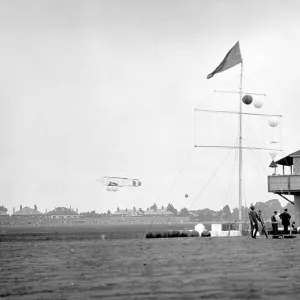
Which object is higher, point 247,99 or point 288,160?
point 247,99

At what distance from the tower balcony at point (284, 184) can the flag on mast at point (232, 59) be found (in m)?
11.5

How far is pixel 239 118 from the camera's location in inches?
2040

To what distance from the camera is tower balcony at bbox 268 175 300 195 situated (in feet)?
181

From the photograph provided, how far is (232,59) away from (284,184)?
40.6 ft

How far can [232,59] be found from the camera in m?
50.6

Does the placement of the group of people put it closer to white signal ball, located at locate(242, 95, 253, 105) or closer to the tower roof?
white signal ball, located at locate(242, 95, 253, 105)

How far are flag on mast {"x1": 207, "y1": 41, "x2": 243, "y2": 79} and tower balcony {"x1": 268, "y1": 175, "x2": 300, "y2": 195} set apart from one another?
1149 centimetres

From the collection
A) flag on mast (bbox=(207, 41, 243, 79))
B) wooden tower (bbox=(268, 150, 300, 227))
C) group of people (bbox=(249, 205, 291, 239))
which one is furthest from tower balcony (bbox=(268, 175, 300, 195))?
group of people (bbox=(249, 205, 291, 239))

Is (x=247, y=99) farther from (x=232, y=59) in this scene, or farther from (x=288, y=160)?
(x=288, y=160)

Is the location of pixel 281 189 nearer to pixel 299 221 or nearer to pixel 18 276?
pixel 299 221

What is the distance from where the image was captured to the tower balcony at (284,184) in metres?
55.3

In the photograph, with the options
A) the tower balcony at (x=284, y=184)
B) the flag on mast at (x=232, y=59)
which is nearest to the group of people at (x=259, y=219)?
the flag on mast at (x=232, y=59)

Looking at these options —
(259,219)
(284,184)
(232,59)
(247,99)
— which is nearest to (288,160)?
(284,184)

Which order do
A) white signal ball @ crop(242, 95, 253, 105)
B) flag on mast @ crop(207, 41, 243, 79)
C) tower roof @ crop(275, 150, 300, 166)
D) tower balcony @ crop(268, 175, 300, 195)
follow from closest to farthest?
flag on mast @ crop(207, 41, 243, 79) < white signal ball @ crop(242, 95, 253, 105) < tower balcony @ crop(268, 175, 300, 195) < tower roof @ crop(275, 150, 300, 166)
